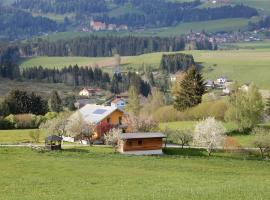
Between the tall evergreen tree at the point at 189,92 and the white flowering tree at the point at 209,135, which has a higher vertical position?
the tall evergreen tree at the point at 189,92

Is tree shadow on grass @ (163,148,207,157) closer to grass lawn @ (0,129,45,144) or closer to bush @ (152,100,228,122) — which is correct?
grass lawn @ (0,129,45,144)

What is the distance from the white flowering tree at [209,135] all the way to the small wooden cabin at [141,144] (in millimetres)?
3700

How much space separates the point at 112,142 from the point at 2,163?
1676 cm

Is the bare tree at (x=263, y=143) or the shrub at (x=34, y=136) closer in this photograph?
the bare tree at (x=263, y=143)

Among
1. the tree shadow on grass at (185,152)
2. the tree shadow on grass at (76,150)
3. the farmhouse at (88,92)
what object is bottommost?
the farmhouse at (88,92)

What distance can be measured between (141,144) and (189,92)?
31616 millimetres

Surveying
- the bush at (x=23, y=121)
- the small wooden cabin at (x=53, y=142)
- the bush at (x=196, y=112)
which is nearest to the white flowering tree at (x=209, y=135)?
the small wooden cabin at (x=53, y=142)

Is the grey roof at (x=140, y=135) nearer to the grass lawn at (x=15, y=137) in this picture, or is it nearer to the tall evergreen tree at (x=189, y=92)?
the grass lawn at (x=15, y=137)

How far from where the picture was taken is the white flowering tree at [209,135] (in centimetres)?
5694

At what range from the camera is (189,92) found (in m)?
88.2

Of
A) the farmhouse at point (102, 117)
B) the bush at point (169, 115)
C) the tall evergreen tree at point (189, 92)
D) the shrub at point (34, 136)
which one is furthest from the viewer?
the tall evergreen tree at point (189, 92)

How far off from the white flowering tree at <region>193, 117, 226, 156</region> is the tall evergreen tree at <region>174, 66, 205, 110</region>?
2797 cm

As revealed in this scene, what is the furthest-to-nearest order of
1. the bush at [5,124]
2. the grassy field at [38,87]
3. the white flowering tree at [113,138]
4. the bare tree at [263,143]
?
1. the grassy field at [38,87]
2. the bush at [5,124]
3. the white flowering tree at [113,138]
4. the bare tree at [263,143]

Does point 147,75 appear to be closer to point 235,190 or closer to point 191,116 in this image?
point 191,116
